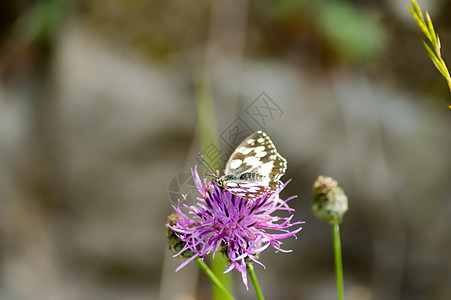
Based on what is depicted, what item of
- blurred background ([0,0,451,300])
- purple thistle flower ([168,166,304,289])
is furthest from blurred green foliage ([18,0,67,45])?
purple thistle flower ([168,166,304,289])

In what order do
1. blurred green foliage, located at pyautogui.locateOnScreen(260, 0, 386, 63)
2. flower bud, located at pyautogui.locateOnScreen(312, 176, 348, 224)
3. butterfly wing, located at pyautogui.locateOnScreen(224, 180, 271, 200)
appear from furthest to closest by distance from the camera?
blurred green foliage, located at pyautogui.locateOnScreen(260, 0, 386, 63)
flower bud, located at pyautogui.locateOnScreen(312, 176, 348, 224)
butterfly wing, located at pyautogui.locateOnScreen(224, 180, 271, 200)

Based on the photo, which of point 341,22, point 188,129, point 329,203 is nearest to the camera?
point 329,203

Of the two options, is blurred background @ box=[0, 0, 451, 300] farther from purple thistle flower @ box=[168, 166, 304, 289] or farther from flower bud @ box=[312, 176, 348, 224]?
purple thistle flower @ box=[168, 166, 304, 289]

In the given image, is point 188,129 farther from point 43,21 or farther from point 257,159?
point 257,159

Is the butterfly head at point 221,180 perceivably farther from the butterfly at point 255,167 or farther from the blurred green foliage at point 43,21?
the blurred green foliage at point 43,21

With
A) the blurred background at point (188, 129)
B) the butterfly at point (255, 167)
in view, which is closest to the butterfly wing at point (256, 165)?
the butterfly at point (255, 167)

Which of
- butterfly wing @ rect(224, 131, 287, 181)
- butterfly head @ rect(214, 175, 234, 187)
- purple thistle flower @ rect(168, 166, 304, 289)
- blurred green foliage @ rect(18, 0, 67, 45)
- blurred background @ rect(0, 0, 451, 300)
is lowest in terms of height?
purple thistle flower @ rect(168, 166, 304, 289)

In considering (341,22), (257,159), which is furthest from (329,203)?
(341,22)
